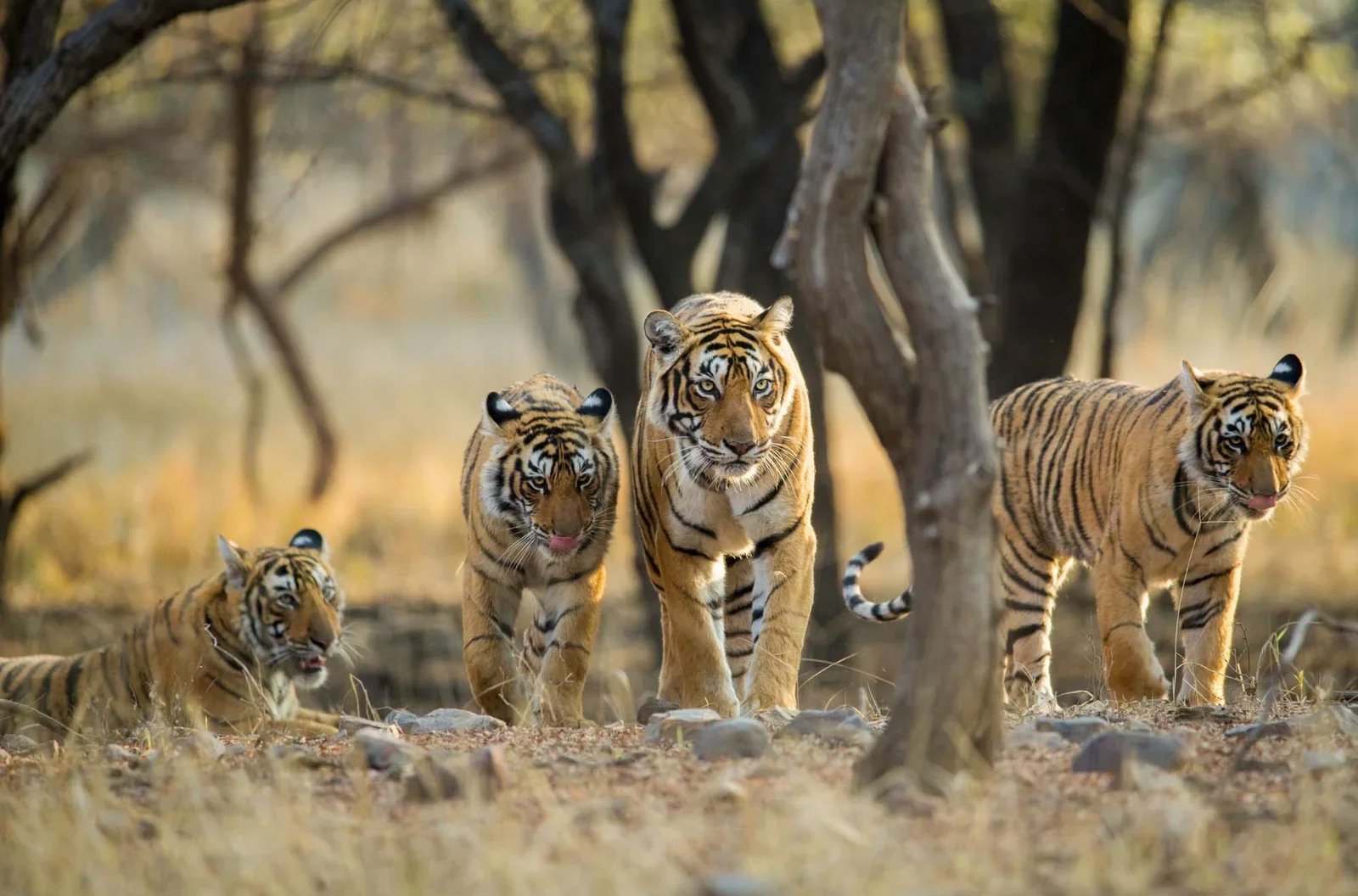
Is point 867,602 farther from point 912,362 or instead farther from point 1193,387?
point 912,362

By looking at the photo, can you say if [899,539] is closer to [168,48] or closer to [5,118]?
[168,48]

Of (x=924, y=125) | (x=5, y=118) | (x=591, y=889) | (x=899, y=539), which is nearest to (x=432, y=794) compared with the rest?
Answer: (x=591, y=889)

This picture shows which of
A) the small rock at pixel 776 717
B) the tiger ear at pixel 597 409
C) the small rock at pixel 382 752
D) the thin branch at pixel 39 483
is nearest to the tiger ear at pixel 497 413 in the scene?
the tiger ear at pixel 597 409

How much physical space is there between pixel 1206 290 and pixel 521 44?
9.55 meters

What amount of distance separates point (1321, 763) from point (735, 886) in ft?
5.30

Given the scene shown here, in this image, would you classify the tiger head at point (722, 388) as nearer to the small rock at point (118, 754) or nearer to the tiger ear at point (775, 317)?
the tiger ear at point (775, 317)

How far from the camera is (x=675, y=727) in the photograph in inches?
→ 178

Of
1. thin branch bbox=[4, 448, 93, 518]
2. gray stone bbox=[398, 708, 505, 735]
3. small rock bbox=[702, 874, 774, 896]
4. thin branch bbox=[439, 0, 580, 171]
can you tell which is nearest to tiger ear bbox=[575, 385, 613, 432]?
gray stone bbox=[398, 708, 505, 735]

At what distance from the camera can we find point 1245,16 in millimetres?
11102

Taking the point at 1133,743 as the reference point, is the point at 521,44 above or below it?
above

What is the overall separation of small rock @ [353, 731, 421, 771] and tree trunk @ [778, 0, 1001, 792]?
1.15 metres

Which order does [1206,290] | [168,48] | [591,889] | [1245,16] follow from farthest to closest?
1. [1206,290]
2. [168,48]
3. [1245,16]
4. [591,889]

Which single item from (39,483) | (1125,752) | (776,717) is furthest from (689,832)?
(39,483)

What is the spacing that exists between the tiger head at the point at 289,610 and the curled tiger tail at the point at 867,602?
1.76 m
